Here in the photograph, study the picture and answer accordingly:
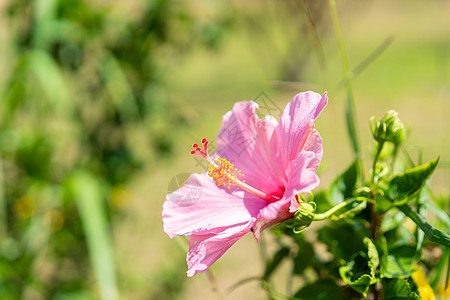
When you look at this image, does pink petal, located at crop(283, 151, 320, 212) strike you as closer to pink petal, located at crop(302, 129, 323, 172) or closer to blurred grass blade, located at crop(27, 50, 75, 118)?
pink petal, located at crop(302, 129, 323, 172)

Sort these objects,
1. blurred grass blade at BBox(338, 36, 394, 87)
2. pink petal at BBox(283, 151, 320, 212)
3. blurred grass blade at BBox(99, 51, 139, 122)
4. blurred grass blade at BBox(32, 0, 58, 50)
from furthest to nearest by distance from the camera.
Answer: blurred grass blade at BBox(99, 51, 139, 122)
blurred grass blade at BBox(32, 0, 58, 50)
blurred grass blade at BBox(338, 36, 394, 87)
pink petal at BBox(283, 151, 320, 212)

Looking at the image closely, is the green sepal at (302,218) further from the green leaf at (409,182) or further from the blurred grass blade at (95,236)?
the blurred grass blade at (95,236)

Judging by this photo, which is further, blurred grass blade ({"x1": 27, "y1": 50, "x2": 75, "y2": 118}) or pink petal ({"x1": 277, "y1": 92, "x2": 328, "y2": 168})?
blurred grass blade ({"x1": 27, "y1": 50, "x2": 75, "y2": 118})

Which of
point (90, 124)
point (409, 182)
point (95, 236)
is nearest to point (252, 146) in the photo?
point (409, 182)

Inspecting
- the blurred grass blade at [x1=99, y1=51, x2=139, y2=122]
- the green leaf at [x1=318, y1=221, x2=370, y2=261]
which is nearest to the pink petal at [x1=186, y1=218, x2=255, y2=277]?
the green leaf at [x1=318, y1=221, x2=370, y2=261]

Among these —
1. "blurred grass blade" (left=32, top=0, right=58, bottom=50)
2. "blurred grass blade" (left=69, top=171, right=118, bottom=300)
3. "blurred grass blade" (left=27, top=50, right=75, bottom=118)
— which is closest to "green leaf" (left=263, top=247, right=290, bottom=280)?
"blurred grass blade" (left=69, top=171, right=118, bottom=300)

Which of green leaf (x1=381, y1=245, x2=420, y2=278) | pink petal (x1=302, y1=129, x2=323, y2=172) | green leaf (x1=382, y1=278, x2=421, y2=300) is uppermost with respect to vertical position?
pink petal (x1=302, y1=129, x2=323, y2=172)

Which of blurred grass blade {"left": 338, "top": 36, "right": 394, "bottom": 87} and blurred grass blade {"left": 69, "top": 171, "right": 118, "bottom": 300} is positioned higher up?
blurred grass blade {"left": 338, "top": 36, "right": 394, "bottom": 87}

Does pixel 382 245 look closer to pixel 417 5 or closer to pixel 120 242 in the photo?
pixel 120 242

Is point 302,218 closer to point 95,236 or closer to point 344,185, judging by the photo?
point 344,185

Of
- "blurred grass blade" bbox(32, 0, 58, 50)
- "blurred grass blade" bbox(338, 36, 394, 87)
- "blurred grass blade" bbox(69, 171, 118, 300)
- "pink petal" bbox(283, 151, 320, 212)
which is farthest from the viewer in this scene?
"blurred grass blade" bbox(32, 0, 58, 50)

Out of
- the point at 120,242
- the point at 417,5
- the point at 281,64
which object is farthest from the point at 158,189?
the point at 417,5
